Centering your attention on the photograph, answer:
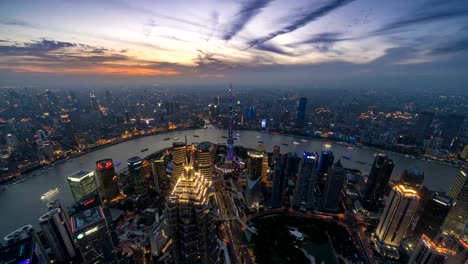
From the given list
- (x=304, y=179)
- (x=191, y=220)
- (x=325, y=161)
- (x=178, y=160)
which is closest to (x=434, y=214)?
(x=304, y=179)

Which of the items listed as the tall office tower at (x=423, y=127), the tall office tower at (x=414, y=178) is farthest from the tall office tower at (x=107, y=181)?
the tall office tower at (x=423, y=127)

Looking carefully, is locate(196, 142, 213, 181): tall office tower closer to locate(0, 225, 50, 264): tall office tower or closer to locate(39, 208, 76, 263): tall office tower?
locate(39, 208, 76, 263): tall office tower

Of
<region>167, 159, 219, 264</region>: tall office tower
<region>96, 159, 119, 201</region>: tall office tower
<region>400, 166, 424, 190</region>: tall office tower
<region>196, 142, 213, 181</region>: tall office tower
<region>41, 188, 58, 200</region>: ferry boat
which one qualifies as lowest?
<region>41, 188, 58, 200</region>: ferry boat

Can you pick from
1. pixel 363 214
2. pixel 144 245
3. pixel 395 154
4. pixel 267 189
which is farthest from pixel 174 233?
pixel 395 154

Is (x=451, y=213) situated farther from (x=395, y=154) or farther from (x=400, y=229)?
(x=395, y=154)

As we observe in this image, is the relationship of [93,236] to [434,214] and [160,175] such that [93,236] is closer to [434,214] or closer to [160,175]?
[160,175]

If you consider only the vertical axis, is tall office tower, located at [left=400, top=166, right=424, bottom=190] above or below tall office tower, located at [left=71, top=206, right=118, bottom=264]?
above

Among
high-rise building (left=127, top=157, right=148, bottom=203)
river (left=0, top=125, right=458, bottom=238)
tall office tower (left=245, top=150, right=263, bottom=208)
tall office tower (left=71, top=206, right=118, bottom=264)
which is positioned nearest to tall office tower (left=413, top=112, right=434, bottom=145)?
river (left=0, top=125, right=458, bottom=238)
